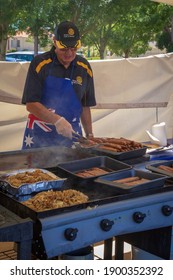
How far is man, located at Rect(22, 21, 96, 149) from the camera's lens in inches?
127

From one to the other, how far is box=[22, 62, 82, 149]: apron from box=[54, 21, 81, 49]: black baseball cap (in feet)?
0.89

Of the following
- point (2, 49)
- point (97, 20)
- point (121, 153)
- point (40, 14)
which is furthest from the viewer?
point (97, 20)

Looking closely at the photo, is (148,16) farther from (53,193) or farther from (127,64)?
(53,193)

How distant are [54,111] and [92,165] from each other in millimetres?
1076

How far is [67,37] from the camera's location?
3.19 m

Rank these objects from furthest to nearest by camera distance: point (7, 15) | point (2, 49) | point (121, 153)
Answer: point (2, 49), point (7, 15), point (121, 153)

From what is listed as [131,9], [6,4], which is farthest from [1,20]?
[131,9]

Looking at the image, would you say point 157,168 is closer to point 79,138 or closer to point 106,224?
point 106,224

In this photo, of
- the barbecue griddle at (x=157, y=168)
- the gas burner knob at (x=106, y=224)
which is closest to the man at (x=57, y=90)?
the barbecue griddle at (x=157, y=168)

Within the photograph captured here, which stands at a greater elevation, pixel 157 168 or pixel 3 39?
pixel 3 39

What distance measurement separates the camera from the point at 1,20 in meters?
8.10

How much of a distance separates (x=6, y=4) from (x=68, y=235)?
22.9 feet

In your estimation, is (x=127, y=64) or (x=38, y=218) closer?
(x=38, y=218)

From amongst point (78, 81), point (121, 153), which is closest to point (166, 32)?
point (78, 81)
